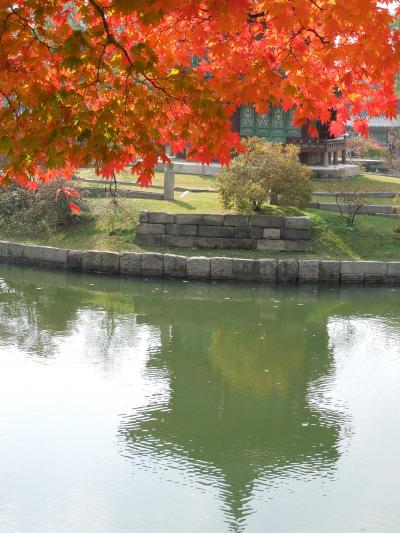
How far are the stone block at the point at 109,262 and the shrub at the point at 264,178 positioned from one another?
2.81m

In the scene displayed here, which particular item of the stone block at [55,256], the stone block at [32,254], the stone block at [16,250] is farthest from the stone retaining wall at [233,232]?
the stone block at [16,250]

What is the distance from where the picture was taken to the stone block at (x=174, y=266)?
17.0m

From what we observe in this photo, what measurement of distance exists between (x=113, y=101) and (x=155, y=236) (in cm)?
1062

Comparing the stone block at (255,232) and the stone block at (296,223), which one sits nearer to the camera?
the stone block at (296,223)

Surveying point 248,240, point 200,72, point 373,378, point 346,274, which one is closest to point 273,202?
point 248,240

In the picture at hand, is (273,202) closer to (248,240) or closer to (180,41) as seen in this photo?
→ (248,240)

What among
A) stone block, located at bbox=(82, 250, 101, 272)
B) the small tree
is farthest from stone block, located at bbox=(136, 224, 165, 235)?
the small tree

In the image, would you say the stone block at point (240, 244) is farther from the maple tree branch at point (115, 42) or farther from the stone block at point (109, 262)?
the maple tree branch at point (115, 42)

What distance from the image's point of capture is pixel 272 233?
18.0 m

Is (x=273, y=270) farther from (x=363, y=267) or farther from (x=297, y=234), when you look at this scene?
(x=363, y=267)

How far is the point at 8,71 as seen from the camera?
7.25 m

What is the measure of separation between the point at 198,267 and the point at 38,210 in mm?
4788

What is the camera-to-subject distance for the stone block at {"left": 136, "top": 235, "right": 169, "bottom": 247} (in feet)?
59.7

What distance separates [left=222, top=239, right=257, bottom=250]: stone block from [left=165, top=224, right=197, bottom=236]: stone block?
661 millimetres
